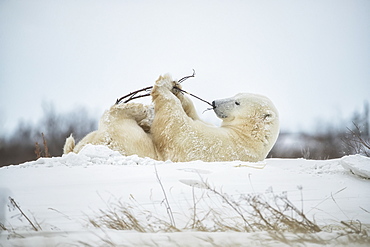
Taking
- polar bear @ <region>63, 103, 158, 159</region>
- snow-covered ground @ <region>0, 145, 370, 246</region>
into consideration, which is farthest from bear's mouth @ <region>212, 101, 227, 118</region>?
snow-covered ground @ <region>0, 145, 370, 246</region>

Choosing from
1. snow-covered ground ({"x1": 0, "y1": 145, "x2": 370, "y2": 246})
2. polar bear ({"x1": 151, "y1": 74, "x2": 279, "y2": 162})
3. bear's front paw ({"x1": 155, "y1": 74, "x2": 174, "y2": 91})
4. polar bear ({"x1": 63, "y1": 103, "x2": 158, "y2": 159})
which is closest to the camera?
snow-covered ground ({"x1": 0, "y1": 145, "x2": 370, "y2": 246})

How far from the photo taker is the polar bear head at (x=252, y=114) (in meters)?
2.89

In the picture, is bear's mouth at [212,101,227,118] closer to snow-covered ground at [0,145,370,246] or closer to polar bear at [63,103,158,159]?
polar bear at [63,103,158,159]

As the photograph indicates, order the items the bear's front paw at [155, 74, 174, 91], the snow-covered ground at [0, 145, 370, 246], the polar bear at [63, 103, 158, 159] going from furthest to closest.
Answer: the bear's front paw at [155, 74, 174, 91], the polar bear at [63, 103, 158, 159], the snow-covered ground at [0, 145, 370, 246]

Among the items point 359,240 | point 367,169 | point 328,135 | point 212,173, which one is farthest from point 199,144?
point 359,240

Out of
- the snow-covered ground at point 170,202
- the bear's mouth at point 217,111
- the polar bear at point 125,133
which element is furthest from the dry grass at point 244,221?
the bear's mouth at point 217,111

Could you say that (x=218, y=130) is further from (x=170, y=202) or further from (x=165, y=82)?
(x=170, y=202)

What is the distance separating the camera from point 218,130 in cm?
290

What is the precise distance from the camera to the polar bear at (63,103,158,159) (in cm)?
280

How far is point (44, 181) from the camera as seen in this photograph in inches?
52.8

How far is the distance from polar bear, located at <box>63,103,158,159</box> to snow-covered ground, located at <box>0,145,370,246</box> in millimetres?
1226

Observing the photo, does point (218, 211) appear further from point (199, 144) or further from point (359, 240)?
point (199, 144)

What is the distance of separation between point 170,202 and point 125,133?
70.7 inches

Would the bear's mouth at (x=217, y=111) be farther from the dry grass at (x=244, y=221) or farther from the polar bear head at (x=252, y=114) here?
the dry grass at (x=244, y=221)
